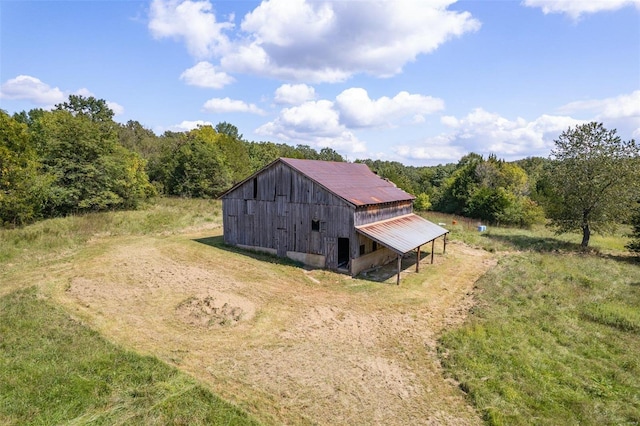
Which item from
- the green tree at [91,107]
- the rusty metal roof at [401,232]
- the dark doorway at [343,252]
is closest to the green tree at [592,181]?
the rusty metal roof at [401,232]

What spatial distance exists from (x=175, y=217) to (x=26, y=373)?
27.0 metres

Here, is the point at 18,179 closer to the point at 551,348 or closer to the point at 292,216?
the point at 292,216

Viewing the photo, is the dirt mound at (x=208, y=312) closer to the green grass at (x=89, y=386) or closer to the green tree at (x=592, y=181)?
the green grass at (x=89, y=386)

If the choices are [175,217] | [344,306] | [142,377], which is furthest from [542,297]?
[175,217]

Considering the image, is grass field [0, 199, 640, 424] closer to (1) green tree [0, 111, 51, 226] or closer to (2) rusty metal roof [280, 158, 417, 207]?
(2) rusty metal roof [280, 158, 417, 207]

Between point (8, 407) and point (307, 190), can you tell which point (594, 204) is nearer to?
point (307, 190)

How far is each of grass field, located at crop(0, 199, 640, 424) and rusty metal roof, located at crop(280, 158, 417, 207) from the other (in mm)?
5162

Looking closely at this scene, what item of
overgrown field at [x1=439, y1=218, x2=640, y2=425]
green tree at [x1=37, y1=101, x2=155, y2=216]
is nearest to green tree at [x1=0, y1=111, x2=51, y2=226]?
green tree at [x1=37, y1=101, x2=155, y2=216]

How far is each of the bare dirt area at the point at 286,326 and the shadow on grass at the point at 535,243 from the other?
10.7m

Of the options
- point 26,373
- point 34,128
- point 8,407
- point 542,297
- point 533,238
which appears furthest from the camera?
point 34,128

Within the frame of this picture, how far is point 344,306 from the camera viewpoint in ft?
52.1

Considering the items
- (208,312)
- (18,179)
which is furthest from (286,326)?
(18,179)

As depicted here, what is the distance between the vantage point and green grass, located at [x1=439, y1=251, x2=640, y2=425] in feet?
30.0

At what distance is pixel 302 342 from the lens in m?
12.5
